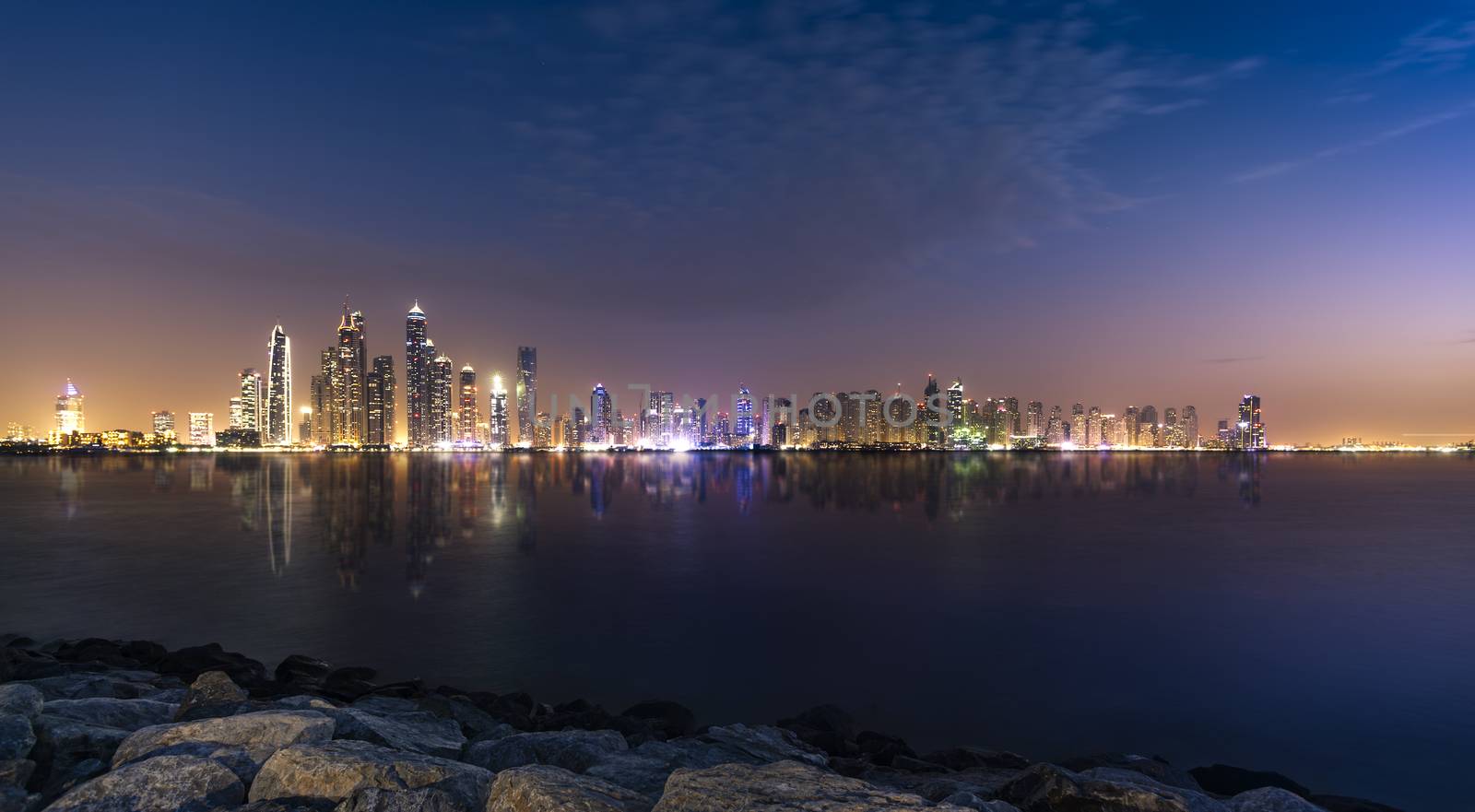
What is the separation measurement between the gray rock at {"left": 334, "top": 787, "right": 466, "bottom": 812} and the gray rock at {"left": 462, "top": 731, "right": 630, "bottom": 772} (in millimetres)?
2250

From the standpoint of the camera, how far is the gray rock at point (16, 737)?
23.8 ft

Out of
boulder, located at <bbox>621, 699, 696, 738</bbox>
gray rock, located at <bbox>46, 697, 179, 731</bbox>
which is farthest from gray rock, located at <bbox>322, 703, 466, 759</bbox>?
boulder, located at <bbox>621, 699, 696, 738</bbox>

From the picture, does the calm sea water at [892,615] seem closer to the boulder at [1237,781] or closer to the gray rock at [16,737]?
the boulder at [1237,781]

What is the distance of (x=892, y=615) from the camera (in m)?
19.9

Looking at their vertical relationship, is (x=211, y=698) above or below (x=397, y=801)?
below

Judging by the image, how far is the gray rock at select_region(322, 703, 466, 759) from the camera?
861cm

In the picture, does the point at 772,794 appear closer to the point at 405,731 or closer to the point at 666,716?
the point at 405,731

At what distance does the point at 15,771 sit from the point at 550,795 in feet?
17.5

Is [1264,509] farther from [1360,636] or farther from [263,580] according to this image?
[263,580]

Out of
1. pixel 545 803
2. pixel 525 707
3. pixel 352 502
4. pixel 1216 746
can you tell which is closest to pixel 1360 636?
pixel 1216 746

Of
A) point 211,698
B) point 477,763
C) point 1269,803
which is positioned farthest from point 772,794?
point 211,698

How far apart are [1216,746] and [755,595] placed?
1253cm

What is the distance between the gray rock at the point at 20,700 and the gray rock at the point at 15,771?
3.74 feet

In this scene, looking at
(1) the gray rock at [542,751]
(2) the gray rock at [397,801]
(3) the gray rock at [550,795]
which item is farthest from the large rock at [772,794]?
(1) the gray rock at [542,751]
